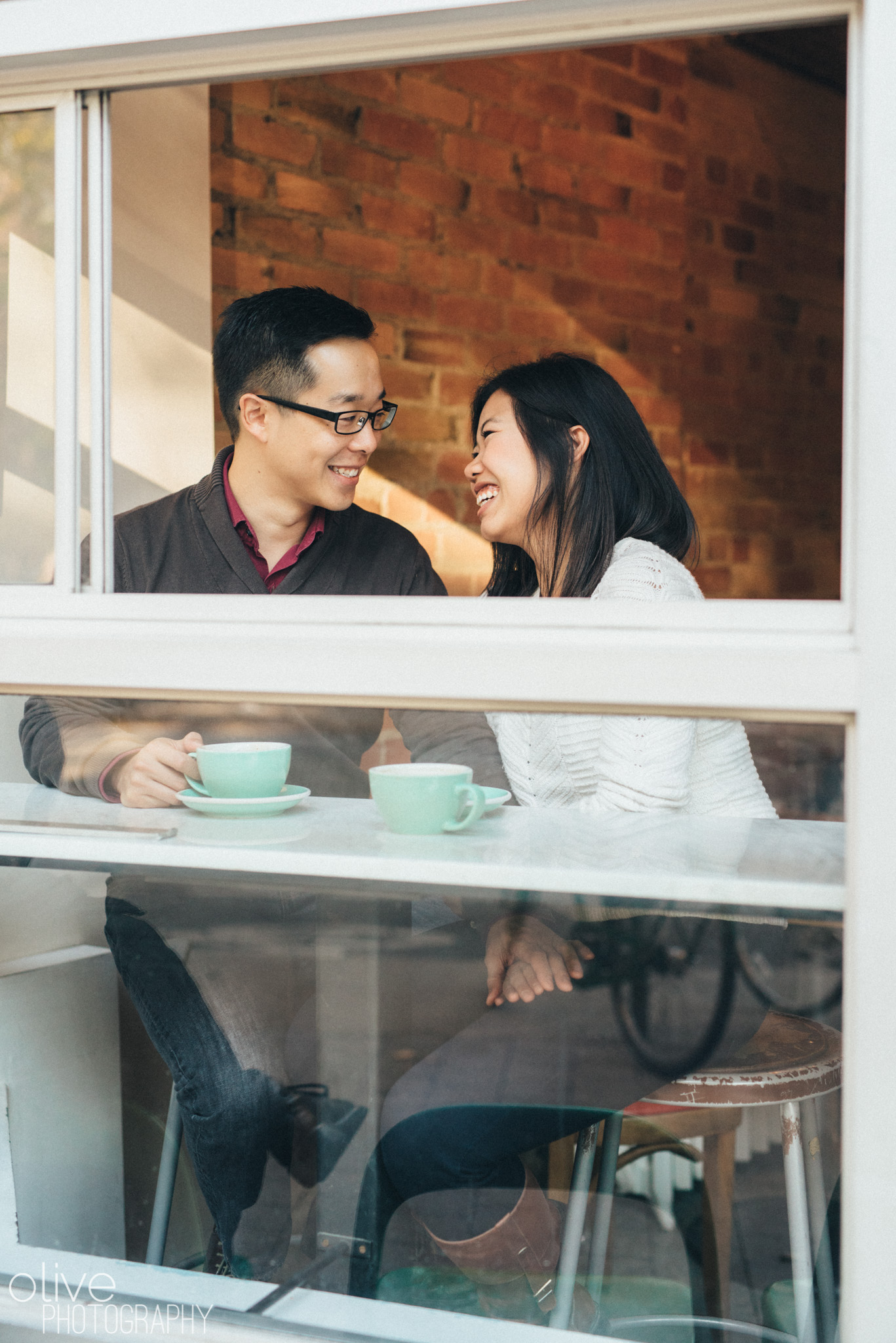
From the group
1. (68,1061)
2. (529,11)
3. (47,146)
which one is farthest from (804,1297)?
(47,146)

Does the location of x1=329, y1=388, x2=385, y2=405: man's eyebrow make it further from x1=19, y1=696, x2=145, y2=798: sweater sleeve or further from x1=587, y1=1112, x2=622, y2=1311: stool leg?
x1=587, y1=1112, x2=622, y2=1311: stool leg

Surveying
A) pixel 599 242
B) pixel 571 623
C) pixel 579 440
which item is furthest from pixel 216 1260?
pixel 599 242

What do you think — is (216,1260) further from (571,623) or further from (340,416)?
(340,416)

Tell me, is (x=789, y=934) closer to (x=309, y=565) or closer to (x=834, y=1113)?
(x=834, y=1113)

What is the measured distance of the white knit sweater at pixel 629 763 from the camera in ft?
2.61

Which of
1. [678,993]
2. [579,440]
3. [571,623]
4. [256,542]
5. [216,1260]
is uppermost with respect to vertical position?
[579,440]

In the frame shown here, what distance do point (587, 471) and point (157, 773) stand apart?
0.85m

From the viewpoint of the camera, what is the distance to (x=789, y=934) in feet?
2.58

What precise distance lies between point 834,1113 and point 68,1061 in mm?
626

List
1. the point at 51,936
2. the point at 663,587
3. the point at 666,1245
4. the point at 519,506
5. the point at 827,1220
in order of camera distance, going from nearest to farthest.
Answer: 1. the point at 827,1220
2. the point at 666,1245
3. the point at 51,936
4. the point at 663,587
5. the point at 519,506

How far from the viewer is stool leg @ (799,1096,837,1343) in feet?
2.52

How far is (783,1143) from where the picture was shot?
32.9 inches

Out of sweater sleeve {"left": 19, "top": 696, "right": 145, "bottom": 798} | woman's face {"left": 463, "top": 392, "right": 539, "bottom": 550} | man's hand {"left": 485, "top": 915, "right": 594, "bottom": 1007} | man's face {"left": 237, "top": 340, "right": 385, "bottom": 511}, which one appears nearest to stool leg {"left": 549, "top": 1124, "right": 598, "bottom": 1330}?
man's hand {"left": 485, "top": 915, "right": 594, "bottom": 1007}

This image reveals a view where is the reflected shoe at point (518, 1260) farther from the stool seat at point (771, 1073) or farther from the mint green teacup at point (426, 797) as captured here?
the mint green teacup at point (426, 797)
